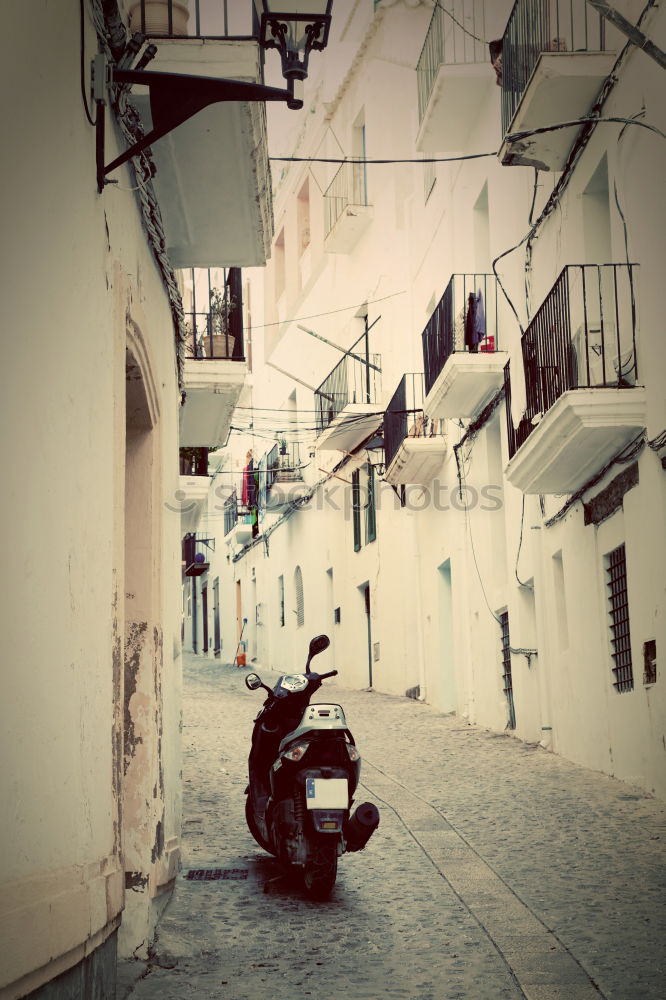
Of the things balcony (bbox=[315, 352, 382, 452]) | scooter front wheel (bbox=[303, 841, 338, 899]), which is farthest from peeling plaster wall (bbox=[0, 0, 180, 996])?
balcony (bbox=[315, 352, 382, 452])

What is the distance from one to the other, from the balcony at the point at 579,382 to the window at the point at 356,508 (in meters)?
11.1

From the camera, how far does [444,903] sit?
667 centimetres

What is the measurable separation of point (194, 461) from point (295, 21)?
12599 millimetres

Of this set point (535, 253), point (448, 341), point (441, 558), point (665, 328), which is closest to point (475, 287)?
point (448, 341)

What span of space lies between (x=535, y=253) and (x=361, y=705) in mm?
8260

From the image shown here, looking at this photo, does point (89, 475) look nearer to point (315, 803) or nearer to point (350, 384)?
point (315, 803)

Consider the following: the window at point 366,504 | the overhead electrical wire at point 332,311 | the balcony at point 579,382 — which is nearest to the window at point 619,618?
the balcony at point 579,382

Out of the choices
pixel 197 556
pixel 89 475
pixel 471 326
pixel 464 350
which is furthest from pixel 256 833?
pixel 197 556

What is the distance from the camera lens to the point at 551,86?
10086 mm

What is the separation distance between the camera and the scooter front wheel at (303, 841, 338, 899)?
676cm

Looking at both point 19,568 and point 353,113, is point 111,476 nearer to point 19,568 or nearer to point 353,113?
point 19,568

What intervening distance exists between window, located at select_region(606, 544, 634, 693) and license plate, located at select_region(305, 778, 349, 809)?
4.15m

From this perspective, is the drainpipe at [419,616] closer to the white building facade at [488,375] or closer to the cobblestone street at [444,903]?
the white building facade at [488,375]

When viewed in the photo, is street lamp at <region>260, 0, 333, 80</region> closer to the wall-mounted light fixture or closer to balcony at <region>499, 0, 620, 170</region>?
balcony at <region>499, 0, 620, 170</region>
